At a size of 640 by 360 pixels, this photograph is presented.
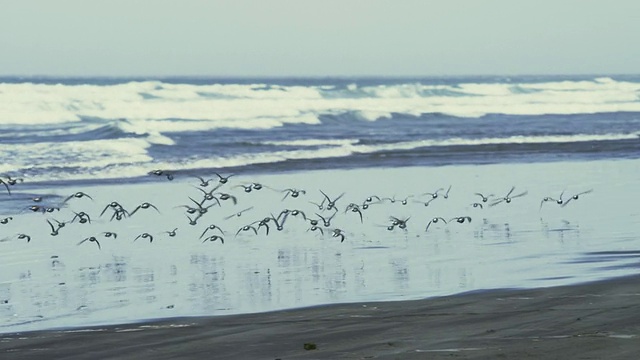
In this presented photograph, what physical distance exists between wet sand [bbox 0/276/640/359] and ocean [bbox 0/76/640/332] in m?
0.49

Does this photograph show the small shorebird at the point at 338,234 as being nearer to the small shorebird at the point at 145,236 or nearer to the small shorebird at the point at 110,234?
the small shorebird at the point at 145,236

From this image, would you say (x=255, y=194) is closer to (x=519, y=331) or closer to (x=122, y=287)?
(x=122, y=287)

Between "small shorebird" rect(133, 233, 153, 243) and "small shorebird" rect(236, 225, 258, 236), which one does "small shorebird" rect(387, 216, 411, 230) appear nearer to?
"small shorebird" rect(236, 225, 258, 236)

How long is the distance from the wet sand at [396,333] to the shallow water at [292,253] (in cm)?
51

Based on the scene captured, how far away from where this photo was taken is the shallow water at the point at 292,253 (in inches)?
353

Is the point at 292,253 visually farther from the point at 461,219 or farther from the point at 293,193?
the point at 293,193

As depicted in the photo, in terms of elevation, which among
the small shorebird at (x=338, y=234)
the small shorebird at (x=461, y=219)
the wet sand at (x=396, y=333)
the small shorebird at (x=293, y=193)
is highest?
the wet sand at (x=396, y=333)

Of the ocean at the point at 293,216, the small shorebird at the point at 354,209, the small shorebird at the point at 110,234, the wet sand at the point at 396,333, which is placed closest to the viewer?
the wet sand at the point at 396,333

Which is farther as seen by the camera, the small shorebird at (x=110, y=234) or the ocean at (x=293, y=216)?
the small shorebird at (x=110, y=234)

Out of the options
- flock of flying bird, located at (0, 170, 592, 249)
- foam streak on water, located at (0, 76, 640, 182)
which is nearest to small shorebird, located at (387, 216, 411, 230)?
flock of flying bird, located at (0, 170, 592, 249)

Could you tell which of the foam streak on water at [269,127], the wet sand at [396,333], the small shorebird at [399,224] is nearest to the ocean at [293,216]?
the small shorebird at [399,224]

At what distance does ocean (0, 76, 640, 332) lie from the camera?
30.8 ft

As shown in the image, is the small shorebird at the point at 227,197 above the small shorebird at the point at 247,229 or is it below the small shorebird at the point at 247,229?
above

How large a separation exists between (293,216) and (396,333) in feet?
23.7
